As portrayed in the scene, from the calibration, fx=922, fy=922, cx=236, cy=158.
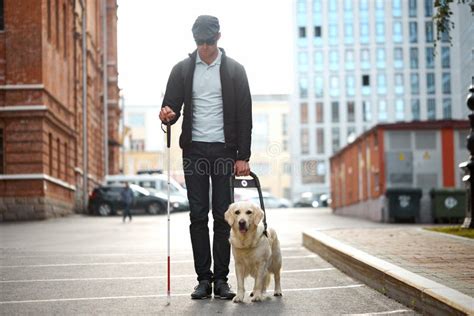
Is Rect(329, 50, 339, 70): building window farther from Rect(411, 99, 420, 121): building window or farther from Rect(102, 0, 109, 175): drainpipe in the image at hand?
Rect(102, 0, 109, 175): drainpipe

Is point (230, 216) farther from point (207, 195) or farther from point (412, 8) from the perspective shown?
point (412, 8)

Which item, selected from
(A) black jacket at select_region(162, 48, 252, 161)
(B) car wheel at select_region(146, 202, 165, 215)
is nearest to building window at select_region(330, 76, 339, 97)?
(B) car wheel at select_region(146, 202, 165, 215)

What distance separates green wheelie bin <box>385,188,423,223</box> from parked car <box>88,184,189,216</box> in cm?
1519

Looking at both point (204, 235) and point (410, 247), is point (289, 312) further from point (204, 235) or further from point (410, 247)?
point (410, 247)

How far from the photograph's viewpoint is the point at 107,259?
12945 mm

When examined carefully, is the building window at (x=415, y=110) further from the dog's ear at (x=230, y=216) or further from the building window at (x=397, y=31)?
the dog's ear at (x=230, y=216)

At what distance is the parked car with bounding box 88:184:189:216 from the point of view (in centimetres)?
4528

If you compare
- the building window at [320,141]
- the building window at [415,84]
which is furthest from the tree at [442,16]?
the building window at [320,141]

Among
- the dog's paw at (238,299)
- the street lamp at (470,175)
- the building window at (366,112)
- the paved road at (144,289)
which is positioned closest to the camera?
the paved road at (144,289)

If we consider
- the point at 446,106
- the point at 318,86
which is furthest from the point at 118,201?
the point at 318,86

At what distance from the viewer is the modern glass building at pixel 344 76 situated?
104250 mm

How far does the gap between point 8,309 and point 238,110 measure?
98.0 inches

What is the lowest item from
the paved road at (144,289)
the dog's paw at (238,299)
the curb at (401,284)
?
the paved road at (144,289)

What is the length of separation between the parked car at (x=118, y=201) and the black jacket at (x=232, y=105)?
3726cm
